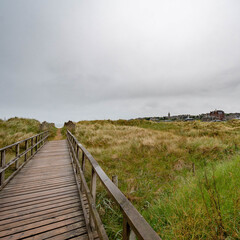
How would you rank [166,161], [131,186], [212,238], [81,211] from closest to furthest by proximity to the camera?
[212,238], [81,211], [131,186], [166,161]

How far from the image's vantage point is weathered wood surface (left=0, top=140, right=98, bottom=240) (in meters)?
2.38

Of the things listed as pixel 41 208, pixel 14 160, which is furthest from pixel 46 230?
pixel 14 160

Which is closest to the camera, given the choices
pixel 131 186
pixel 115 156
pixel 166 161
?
pixel 131 186

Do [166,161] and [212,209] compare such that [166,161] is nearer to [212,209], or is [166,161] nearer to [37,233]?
[212,209]

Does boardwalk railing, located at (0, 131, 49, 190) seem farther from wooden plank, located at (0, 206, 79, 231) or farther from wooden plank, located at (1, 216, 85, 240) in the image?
wooden plank, located at (1, 216, 85, 240)

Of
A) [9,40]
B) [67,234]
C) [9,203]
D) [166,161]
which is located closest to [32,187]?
[9,203]

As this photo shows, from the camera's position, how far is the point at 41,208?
307 cm

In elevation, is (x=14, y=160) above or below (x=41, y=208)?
above

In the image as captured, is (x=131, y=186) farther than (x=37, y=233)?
Yes

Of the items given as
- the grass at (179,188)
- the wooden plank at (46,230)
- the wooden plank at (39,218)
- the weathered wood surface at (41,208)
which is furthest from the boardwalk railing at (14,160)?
the grass at (179,188)

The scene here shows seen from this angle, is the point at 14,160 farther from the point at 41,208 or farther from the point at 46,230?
the point at 46,230

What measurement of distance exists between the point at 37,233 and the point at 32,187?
211 cm

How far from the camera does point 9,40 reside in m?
14.9

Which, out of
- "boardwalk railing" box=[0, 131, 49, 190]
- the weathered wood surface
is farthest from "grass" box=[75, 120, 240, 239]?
"boardwalk railing" box=[0, 131, 49, 190]
